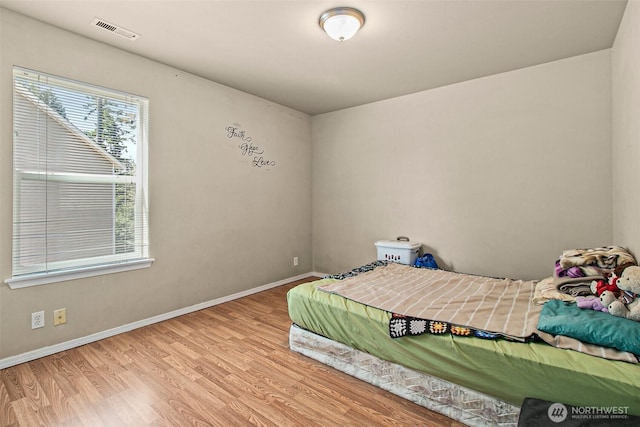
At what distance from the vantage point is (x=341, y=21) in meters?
2.13

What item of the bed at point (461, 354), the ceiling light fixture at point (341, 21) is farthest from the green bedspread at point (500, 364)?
the ceiling light fixture at point (341, 21)

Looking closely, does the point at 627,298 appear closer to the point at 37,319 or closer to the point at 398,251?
the point at 398,251

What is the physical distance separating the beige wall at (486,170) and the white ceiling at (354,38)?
11.2 inches

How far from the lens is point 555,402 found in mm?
1375

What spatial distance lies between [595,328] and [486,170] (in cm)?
210

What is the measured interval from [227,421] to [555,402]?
161 centimetres

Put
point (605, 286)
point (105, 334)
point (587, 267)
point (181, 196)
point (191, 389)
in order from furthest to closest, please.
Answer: point (181, 196)
point (105, 334)
point (587, 267)
point (191, 389)
point (605, 286)

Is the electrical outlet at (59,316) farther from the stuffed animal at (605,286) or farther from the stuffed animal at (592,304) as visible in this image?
the stuffed animal at (605,286)

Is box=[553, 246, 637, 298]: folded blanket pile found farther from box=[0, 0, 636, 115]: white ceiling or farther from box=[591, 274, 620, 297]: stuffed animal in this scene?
box=[0, 0, 636, 115]: white ceiling

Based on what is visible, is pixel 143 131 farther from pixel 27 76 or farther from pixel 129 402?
pixel 129 402

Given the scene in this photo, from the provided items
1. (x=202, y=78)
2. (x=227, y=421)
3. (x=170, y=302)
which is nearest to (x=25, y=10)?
A: (x=202, y=78)

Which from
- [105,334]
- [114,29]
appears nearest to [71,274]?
[105,334]

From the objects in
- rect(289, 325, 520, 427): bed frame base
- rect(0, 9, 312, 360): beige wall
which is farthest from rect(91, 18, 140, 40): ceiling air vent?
rect(289, 325, 520, 427): bed frame base

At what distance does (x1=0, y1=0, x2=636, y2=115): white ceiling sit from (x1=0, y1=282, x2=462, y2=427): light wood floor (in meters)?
2.51
